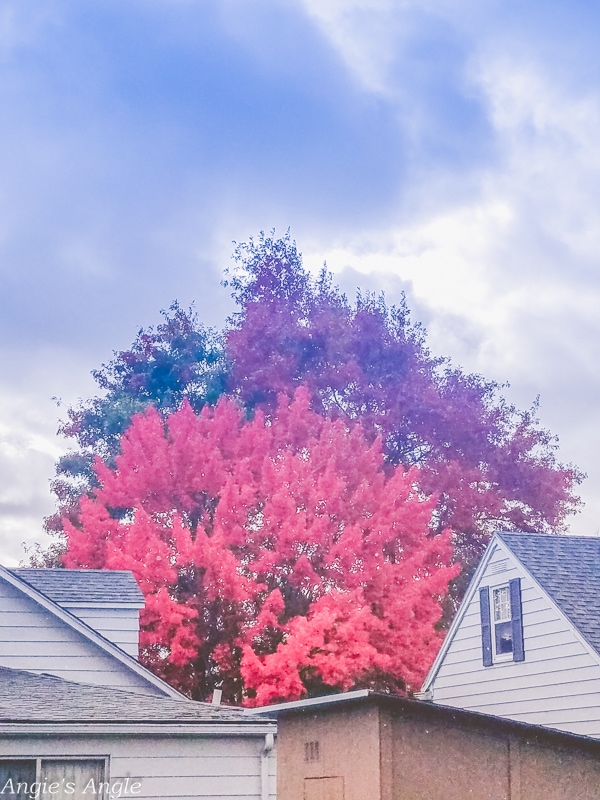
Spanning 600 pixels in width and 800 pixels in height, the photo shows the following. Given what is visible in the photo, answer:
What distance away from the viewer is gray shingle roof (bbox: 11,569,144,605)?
18456 mm

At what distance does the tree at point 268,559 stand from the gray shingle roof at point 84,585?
5014mm

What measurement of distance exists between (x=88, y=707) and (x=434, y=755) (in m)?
6.25

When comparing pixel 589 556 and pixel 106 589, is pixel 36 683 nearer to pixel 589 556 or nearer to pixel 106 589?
pixel 106 589

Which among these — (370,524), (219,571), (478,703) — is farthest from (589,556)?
(219,571)

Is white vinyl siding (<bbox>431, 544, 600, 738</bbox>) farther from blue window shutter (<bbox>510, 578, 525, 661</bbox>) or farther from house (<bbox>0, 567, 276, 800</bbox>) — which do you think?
house (<bbox>0, 567, 276, 800</bbox>)

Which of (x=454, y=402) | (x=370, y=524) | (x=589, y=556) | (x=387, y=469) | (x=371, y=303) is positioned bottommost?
(x=589, y=556)

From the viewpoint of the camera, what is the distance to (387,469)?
3550 cm

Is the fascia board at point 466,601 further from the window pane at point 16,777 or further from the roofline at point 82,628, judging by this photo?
the window pane at point 16,777

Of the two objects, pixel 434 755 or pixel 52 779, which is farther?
pixel 434 755

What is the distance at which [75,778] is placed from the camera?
41.0 feet

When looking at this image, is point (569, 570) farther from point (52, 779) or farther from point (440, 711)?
point (52, 779)

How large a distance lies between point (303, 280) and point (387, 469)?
10125 mm

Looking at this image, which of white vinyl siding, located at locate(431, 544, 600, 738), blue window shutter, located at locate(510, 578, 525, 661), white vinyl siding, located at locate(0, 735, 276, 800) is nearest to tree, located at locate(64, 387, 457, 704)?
white vinyl siding, located at locate(431, 544, 600, 738)

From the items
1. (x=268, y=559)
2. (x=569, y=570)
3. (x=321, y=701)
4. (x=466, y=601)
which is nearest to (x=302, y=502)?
(x=268, y=559)
